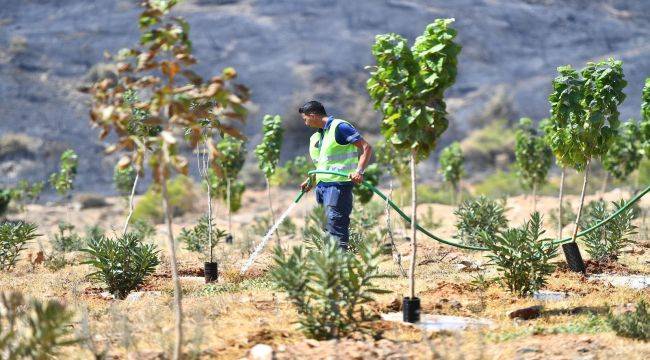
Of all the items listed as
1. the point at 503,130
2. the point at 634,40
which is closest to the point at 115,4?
the point at 503,130

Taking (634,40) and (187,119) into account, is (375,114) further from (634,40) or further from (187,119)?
(187,119)

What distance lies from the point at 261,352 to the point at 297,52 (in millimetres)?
56527

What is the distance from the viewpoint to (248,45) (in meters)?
61.8

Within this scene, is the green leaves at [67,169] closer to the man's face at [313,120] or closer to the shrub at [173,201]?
the shrub at [173,201]

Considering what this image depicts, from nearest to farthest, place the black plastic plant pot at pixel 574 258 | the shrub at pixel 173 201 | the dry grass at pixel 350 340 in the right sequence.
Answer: the dry grass at pixel 350 340 < the black plastic plant pot at pixel 574 258 < the shrub at pixel 173 201

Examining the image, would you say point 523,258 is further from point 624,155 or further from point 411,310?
point 624,155

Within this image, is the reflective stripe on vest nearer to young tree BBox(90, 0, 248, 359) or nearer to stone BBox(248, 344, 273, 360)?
stone BBox(248, 344, 273, 360)

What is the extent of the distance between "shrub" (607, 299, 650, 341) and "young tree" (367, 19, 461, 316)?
1722 millimetres

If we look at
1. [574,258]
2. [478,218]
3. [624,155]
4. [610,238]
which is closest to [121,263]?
[574,258]

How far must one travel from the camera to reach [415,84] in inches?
287

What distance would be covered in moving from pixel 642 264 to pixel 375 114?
5057 cm

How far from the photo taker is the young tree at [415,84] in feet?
23.8

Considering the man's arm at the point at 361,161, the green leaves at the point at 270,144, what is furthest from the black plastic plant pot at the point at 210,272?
the green leaves at the point at 270,144

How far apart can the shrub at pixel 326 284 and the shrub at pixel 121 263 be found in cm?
374
